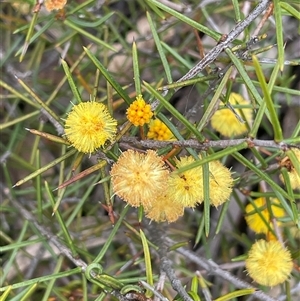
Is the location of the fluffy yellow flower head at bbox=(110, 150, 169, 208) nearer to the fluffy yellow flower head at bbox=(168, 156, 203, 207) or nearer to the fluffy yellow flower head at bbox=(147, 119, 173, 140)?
the fluffy yellow flower head at bbox=(168, 156, 203, 207)

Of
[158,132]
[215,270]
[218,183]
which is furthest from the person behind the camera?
[215,270]

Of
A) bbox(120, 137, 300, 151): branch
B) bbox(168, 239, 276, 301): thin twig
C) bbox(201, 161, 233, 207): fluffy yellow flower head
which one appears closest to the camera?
bbox(120, 137, 300, 151): branch

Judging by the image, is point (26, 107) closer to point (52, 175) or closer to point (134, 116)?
point (52, 175)

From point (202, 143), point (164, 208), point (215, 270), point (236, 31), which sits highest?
point (236, 31)

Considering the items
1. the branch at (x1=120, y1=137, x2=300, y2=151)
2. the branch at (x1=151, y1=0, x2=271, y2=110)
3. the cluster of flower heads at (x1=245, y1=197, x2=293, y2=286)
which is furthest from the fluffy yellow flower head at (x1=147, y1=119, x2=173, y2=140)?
the cluster of flower heads at (x1=245, y1=197, x2=293, y2=286)

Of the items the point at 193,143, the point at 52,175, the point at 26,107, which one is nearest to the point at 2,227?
the point at 52,175

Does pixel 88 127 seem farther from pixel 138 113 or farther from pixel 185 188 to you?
pixel 185 188

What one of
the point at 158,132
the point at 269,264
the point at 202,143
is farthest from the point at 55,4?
the point at 269,264
